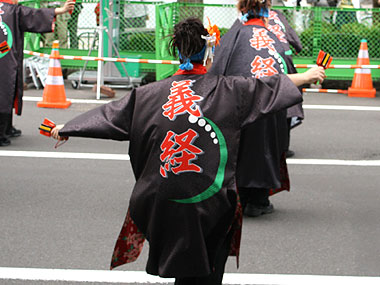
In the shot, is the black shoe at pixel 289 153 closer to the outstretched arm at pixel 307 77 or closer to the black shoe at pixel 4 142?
the black shoe at pixel 4 142

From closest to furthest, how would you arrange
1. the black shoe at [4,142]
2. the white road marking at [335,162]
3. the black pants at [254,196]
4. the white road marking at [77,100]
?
1. the black pants at [254,196]
2. the white road marking at [335,162]
3. the black shoe at [4,142]
4. the white road marking at [77,100]

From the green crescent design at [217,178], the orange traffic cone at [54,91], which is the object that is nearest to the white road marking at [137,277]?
the green crescent design at [217,178]

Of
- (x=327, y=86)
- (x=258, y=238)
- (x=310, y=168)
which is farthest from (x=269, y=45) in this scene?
(x=327, y=86)

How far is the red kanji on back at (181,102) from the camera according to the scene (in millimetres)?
3584

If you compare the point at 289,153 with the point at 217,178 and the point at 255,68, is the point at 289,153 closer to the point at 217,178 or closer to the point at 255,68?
the point at 255,68

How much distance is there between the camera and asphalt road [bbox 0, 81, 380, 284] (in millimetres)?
5191

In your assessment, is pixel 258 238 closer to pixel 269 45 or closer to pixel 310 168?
pixel 269 45

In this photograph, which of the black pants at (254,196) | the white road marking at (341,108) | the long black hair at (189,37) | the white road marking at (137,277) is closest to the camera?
the long black hair at (189,37)

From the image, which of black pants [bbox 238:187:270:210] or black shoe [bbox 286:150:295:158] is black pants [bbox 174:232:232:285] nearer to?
black pants [bbox 238:187:270:210]

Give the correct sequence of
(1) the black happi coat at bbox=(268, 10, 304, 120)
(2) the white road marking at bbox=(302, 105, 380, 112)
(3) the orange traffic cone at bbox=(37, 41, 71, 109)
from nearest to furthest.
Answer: (1) the black happi coat at bbox=(268, 10, 304, 120), (3) the orange traffic cone at bbox=(37, 41, 71, 109), (2) the white road marking at bbox=(302, 105, 380, 112)

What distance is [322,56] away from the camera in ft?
13.6

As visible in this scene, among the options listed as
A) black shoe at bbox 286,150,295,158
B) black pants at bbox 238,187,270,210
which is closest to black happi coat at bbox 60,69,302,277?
black pants at bbox 238,187,270,210

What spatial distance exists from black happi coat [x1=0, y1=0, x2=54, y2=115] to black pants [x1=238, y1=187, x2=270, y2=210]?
3209 millimetres

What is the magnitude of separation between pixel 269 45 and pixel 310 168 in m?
2.14
